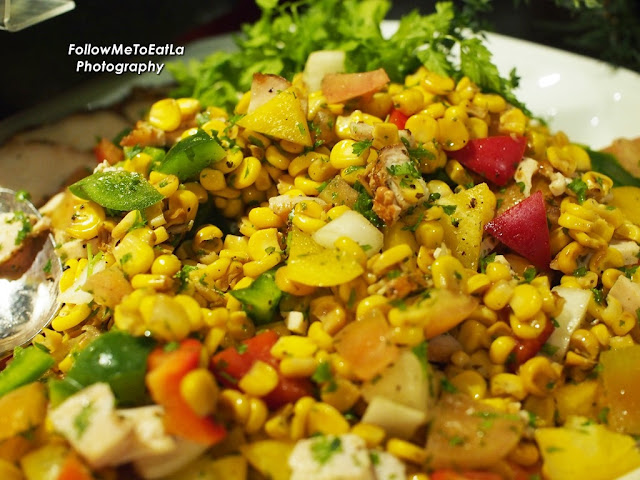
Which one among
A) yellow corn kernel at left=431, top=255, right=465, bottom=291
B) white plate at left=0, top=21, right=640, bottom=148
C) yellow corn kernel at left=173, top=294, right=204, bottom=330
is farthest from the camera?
white plate at left=0, top=21, right=640, bottom=148

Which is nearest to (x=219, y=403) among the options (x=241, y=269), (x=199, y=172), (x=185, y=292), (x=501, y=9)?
(x=185, y=292)

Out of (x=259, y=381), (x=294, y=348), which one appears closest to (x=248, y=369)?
(x=259, y=381)

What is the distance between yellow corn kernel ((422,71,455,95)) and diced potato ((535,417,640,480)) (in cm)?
187

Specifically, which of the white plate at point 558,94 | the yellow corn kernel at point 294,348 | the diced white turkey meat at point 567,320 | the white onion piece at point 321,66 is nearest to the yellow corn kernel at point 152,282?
the yellow corn kernel at point 294,348

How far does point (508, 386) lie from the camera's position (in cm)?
234

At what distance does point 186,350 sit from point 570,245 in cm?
186

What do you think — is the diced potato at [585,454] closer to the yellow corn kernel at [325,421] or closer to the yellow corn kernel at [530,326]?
the yellow corn kernel at [530,326]

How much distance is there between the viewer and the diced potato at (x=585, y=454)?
7.20 ft

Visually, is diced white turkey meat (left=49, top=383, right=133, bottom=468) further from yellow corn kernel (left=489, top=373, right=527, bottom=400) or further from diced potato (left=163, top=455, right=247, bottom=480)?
yellow corn kernel (left=489, top=373, right=527, bottom=400)

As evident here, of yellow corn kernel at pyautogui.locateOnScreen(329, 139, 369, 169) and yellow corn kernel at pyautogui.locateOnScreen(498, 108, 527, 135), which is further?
yellow corn kernel at pyautogui.locateOnScreen(498, 108, 527, 135)

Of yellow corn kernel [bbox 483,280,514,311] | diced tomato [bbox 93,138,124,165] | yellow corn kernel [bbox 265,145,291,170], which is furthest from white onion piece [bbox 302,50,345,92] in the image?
yellow corn kernel [bbox 483,280,514,311]

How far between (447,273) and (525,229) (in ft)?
2.08

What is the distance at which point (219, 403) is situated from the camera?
7.16ft

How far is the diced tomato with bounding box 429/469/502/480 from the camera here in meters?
2.04
